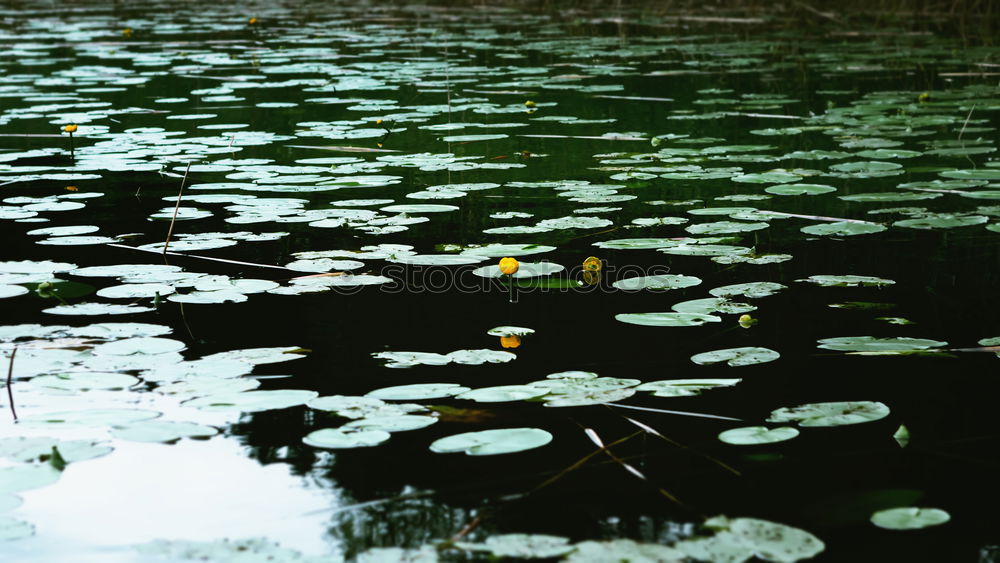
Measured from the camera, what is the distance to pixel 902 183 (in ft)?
10.9

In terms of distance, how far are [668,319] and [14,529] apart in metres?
1.17

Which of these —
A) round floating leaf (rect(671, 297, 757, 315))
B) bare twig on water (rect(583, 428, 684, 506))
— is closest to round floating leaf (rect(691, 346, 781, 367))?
round floating leaf (rect(671, 297, 757, 315))

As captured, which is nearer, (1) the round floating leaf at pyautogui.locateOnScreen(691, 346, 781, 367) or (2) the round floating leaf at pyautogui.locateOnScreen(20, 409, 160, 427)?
(2) the round floating leaf at pyautogui.locateOnScreen(20, 409, 160, 427)

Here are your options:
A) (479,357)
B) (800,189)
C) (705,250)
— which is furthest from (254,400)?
(800,189)

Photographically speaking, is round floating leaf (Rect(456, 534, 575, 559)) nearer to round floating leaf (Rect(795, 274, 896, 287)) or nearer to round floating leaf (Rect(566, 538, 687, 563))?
round floating leaf (Rect(566, 538, 687, 563))

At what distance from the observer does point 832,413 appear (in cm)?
160

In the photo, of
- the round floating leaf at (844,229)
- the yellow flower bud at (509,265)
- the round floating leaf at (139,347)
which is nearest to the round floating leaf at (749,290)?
the yellow flower bud at (509,265)

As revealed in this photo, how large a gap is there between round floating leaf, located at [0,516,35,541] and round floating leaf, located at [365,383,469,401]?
54 centimetres

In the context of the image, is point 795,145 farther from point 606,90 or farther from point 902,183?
point 606,90

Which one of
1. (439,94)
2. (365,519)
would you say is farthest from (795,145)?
(365,519)

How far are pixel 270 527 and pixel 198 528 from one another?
8 cm

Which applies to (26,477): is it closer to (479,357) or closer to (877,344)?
(479,357)

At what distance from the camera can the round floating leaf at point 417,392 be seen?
166 cm

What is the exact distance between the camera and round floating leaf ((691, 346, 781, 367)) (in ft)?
5.98
